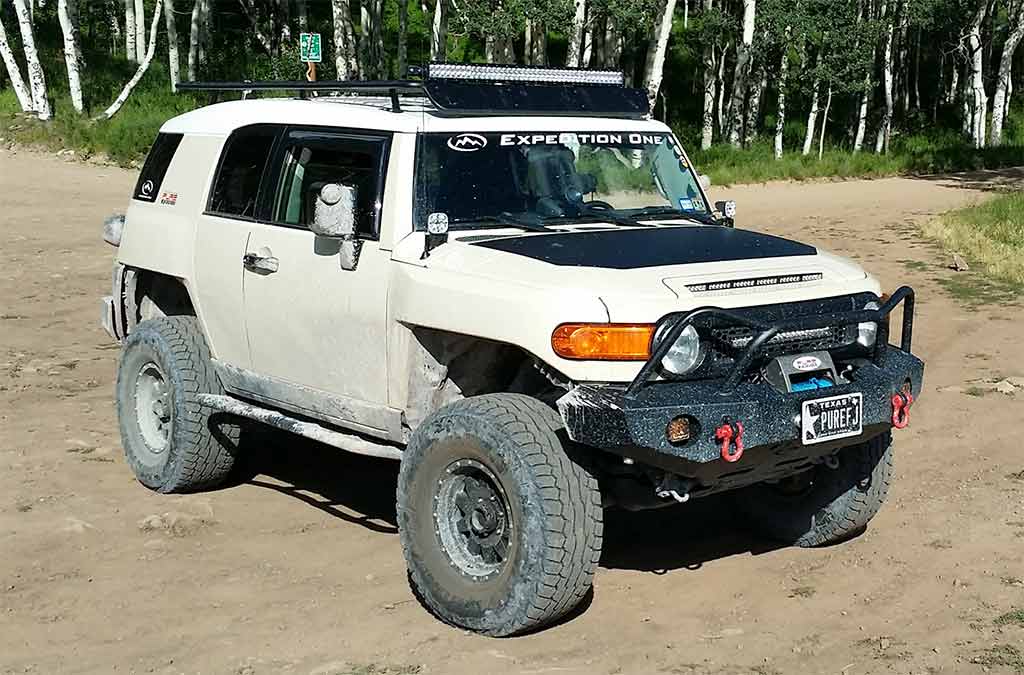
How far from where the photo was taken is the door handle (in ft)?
22.3

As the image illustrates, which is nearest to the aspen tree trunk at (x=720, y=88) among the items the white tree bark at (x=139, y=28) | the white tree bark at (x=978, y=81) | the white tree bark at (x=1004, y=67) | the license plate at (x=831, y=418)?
the white tree bark at (x=978, y=81)

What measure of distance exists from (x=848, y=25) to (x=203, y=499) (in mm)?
36874

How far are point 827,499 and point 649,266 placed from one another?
1.78 m

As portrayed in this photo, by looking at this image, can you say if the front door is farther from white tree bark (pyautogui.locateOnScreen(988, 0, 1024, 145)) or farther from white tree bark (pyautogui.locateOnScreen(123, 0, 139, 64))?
white tree bark (pyautogui.locateOnScreen(988, 0, 1024, 145))

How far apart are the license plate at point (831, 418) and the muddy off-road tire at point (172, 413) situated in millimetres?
3418

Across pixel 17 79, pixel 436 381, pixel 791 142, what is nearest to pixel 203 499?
pixel 436 381

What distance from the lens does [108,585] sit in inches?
253

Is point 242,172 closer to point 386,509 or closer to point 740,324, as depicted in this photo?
point 386,509

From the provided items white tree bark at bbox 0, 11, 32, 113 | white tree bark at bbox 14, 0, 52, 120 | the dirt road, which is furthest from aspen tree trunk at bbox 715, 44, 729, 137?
the dirt road

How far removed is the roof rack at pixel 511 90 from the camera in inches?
253

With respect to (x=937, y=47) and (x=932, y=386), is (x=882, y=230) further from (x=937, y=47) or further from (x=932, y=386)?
(x=937, y=47)

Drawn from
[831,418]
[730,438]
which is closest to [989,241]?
[831,418]

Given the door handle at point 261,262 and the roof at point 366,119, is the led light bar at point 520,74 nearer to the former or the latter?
the roof at point 366,119

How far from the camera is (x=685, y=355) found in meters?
5.39
